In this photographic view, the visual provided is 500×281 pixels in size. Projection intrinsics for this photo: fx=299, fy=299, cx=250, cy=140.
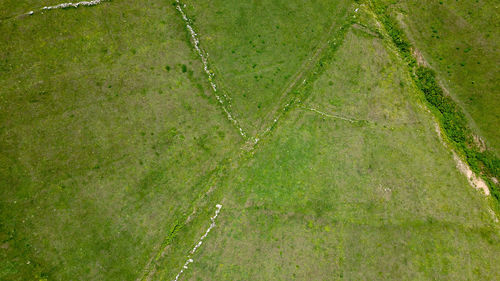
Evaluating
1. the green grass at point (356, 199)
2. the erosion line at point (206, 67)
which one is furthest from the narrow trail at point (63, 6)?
the green grass at point (356, 199)

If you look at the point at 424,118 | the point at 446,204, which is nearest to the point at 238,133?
the point at 424,118

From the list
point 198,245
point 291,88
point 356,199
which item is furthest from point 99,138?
point 356,199

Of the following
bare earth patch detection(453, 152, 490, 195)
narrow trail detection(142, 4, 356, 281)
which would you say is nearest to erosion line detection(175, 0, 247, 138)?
narrow trail detection(142, 4, 356, 281)

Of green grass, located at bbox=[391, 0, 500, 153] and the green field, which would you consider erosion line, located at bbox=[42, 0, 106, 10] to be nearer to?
the green field

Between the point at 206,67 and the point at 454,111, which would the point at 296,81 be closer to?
the point at 206,67

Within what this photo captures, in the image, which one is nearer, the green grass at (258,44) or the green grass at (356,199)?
the green grass at (356,199)

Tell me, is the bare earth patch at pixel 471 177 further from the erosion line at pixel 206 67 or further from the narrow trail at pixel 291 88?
the erosion line at pixel 206 67
